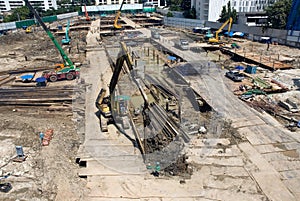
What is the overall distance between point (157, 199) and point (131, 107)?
32.5 ft

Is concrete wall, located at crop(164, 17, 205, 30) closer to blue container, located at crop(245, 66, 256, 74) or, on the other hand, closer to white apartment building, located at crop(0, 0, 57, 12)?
blue container, located at crop(245, 66, 256, 74)

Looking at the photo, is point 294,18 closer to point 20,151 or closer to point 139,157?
point 139,157

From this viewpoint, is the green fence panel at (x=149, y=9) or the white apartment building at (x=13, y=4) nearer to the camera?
the green fence panel at (x=149, y=9)

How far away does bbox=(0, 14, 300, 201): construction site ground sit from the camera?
483 inches

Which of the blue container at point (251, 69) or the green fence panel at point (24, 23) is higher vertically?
the green fence panel at point (24, 23)

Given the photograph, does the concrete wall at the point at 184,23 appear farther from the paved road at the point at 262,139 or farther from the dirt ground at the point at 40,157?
the dirt ground at the point at 40,157

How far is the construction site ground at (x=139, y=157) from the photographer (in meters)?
12.3

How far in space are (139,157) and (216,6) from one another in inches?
2039

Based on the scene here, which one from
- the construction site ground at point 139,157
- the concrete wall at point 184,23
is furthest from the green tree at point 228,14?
the construction site ground at point 139,157

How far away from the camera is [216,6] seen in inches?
2277

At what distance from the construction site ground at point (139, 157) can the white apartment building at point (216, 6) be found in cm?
3798

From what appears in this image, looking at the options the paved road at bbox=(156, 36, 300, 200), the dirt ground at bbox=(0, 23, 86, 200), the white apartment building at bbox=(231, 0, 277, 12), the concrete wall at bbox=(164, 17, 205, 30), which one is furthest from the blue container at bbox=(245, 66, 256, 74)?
the white apartment building at bbox=(231, 0, 277, 12)

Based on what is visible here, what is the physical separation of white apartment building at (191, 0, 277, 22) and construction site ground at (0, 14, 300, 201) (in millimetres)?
37979

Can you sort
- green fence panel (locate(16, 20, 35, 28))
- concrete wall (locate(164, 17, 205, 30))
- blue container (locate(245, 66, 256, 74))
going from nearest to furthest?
1. blue container (locate(245, 66, 256, 74))
2. concrete wall (locate(164, 17, 205, 30))
3. green fence panel (locate(16, 20, 35, 28))
